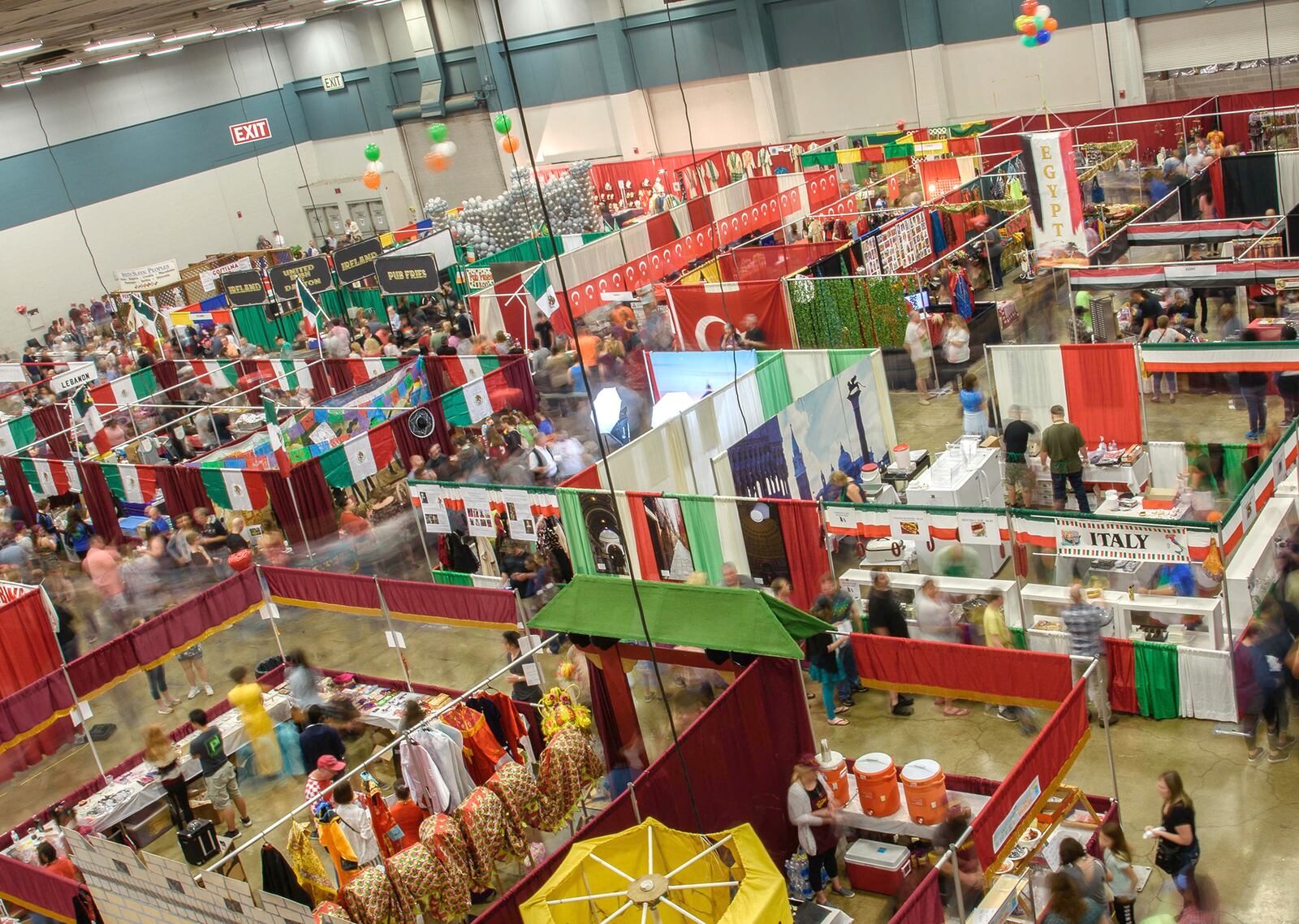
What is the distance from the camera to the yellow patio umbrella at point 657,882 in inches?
216

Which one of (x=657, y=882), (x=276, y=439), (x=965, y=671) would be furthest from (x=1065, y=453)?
(x=276, y=439)

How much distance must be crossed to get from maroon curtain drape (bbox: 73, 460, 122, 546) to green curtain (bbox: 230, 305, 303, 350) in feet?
30.5

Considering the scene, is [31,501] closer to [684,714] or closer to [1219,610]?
[684,714]

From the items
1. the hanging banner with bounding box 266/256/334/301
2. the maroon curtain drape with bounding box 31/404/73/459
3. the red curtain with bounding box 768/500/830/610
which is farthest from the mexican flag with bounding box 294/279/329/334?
the red curtain with bounding box 768/500/830/610

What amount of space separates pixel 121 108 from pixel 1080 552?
104 ft

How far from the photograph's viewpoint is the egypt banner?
12.6 metres

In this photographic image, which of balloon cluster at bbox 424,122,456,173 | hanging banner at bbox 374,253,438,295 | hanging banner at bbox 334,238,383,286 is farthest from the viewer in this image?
balloon cluster at bbox 424,122,456,173

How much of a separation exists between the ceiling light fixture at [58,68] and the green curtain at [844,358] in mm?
22684

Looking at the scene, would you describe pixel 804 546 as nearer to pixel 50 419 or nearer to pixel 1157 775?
pixel 1157 775

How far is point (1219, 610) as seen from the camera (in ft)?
28.8

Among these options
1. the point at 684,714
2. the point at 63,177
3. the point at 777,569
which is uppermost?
the point at 63,177

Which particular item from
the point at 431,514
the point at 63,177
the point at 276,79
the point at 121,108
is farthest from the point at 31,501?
the point at 276,79

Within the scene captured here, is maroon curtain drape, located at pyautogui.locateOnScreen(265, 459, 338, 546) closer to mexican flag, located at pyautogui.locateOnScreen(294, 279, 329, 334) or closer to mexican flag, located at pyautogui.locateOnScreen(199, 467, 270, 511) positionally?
mexican flag, located at pyautogui.locateOnScreen(199, 467, 270, 511)

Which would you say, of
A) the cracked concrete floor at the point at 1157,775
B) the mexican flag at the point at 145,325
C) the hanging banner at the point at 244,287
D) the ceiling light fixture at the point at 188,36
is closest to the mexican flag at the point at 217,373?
the hanging banner at the point at 244,287
